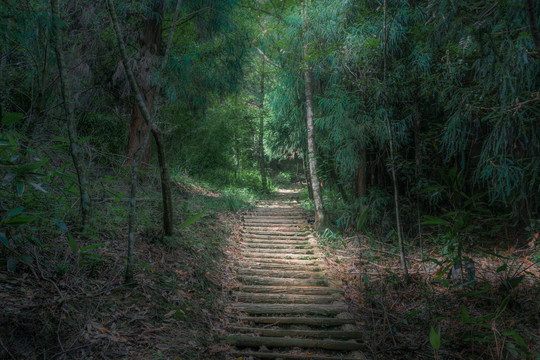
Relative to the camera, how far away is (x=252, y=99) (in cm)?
1523

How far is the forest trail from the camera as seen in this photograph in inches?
121

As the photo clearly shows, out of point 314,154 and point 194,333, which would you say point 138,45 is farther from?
point 194,333

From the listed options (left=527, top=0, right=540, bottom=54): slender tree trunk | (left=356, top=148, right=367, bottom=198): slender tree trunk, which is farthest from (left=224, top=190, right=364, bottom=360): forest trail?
(left=527, top=0, right=540, bottom=54): slender tree trunk

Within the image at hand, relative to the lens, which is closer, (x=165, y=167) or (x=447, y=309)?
(x=447, y=309)

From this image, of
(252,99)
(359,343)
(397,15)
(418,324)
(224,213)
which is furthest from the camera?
(252,99)

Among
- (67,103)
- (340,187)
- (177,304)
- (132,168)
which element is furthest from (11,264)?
(340,187)

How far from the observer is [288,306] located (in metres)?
3.91

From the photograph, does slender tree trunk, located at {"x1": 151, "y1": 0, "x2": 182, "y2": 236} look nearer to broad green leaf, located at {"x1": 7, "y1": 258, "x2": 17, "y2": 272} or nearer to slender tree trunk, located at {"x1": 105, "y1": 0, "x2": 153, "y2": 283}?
slender tree trunk, located at {"x1": 105, "y1": 0, "x2": 153, "y2": 283}

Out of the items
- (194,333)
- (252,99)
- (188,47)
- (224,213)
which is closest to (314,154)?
(224,213)

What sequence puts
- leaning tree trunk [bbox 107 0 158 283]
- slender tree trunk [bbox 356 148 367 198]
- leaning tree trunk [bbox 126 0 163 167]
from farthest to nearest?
1. slender tree trunk [bbox 356 148 367 198]
2. leaning tree trunk [bbox 126 0 163 167]
3. leaning tree trunk [bbox 107 0 158 283]

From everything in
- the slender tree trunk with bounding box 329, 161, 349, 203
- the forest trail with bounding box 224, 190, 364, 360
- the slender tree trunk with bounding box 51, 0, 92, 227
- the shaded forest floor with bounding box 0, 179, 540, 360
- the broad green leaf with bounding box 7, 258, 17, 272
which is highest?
the slender tree trunk with bounding box 51, 0, 92, 227

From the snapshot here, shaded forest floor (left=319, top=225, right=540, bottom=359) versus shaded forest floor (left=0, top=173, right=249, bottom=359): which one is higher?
shaded forest floor (left=0, top=173, right=249, bottom=359)

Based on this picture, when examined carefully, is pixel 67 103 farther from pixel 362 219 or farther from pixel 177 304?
pixel 362 219

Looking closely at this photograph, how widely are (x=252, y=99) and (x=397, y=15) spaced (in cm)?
1046
